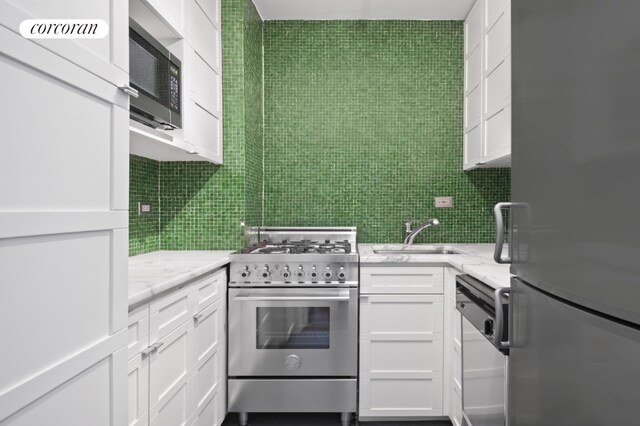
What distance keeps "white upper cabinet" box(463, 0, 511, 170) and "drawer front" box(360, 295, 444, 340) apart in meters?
0.92

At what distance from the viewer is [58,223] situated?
73cm

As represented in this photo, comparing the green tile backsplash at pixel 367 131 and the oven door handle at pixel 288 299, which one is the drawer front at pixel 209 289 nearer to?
the oven door handle at pixel 288 299

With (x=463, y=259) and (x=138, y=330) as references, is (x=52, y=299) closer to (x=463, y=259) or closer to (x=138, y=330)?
(x=138, y=330)

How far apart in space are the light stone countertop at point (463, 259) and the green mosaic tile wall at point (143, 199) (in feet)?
4.17

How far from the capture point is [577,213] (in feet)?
2.08

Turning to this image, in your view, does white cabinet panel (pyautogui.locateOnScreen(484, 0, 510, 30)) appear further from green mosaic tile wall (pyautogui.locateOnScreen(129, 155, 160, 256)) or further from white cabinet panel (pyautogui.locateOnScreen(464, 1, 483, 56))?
green mosaic tile wall (pyautogui.locateOnScreen(129, 155, 160, 256))

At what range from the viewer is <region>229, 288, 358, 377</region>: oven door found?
235 centimetres

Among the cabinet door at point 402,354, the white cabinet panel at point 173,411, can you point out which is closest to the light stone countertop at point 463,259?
the cabinet door at point 402,354

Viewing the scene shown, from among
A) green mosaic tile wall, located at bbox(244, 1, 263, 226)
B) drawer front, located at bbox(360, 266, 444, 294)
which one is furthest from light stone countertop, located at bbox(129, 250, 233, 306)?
drawer front, located at bbox(360, 266, 444, 294)

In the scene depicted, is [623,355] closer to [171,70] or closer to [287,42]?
[171,70]

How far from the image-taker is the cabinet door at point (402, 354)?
2.41 metres

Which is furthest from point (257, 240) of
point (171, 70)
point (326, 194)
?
point (171, 70)

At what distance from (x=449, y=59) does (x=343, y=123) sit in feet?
3.01

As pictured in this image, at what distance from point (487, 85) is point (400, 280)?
126cm
